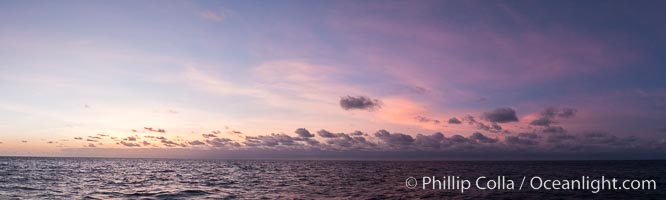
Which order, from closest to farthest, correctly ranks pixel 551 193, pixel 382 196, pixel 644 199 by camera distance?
pixel 644 199 < pixel 382 196 < pixel 551 193

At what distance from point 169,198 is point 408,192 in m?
27.7

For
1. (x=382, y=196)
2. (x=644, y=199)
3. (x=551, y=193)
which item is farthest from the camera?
(x=551, y=193)

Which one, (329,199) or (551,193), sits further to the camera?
(551,193)

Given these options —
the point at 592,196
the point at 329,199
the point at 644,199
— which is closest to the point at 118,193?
the point at 329,199

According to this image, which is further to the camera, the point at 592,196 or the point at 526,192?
the point at 526,192

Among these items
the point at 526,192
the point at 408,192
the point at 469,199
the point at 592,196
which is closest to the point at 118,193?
the point at 408,192

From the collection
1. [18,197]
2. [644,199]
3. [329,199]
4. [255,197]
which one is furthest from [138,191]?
[644,199]

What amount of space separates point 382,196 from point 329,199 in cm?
666

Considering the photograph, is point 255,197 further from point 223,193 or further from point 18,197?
point 18,197

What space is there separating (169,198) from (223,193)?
6.94m

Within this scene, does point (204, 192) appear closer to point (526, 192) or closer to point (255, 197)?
point (255, 197)

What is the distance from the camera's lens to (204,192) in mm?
53125

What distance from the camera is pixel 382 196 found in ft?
162

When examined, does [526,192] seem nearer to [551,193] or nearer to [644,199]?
[551,193]
